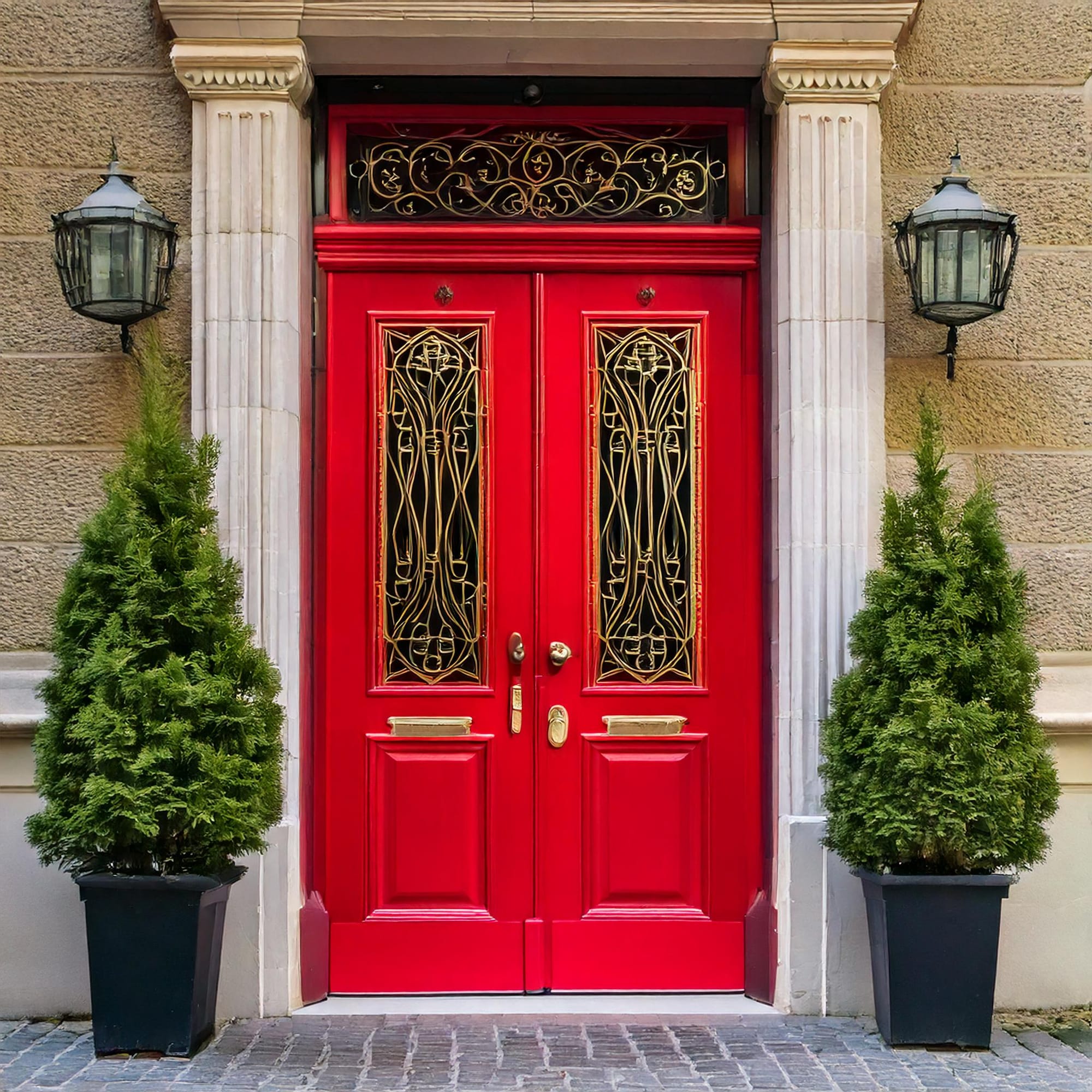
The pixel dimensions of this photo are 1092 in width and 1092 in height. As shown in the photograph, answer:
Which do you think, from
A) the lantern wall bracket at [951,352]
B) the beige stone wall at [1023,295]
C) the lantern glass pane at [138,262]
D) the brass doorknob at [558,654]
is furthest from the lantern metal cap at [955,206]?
the lantern glass pane at [138,262]

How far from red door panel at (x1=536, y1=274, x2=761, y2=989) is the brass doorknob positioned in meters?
0.03

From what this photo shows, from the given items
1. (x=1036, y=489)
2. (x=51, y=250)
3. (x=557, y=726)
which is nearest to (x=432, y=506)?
(x=557, y=726)

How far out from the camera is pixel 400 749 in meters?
5.28

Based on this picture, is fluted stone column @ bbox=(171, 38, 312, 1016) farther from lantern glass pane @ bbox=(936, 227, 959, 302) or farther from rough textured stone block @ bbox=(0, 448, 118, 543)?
lantern glass pane @ bbox=(936, 227, 959, 302)

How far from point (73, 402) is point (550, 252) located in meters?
1.95

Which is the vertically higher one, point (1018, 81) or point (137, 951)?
point (1018, 81)

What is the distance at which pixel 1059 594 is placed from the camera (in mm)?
5152

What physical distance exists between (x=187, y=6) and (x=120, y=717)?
263cm

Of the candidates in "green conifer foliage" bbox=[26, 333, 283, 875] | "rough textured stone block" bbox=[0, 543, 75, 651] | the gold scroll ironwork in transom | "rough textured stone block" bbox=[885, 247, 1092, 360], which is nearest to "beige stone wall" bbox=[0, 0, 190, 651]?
"rough textured stone block" bbox=[0, 543, 75, 651]

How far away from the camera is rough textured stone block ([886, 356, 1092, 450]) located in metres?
5.18

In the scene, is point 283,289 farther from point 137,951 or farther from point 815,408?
point 137,951

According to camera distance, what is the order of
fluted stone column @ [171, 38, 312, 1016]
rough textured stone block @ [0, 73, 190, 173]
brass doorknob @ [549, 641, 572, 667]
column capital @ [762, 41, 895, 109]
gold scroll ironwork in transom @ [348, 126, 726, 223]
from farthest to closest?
gold scroll ironwork in transom @ [348, 126, 726, 223]
brass doorknob @ [549, 641, 572, 667]
rough textured stone block @ [0, 73, 190, 173]
column capital @ [762, 41, 895, 109]
fluted stone column @ [171, 38, 312, 1016]

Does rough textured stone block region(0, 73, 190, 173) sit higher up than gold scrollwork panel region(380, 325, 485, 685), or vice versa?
rough textured stone block region(0, 73, 190, 173)

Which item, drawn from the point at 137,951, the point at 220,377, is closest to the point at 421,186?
the point at 220,377
